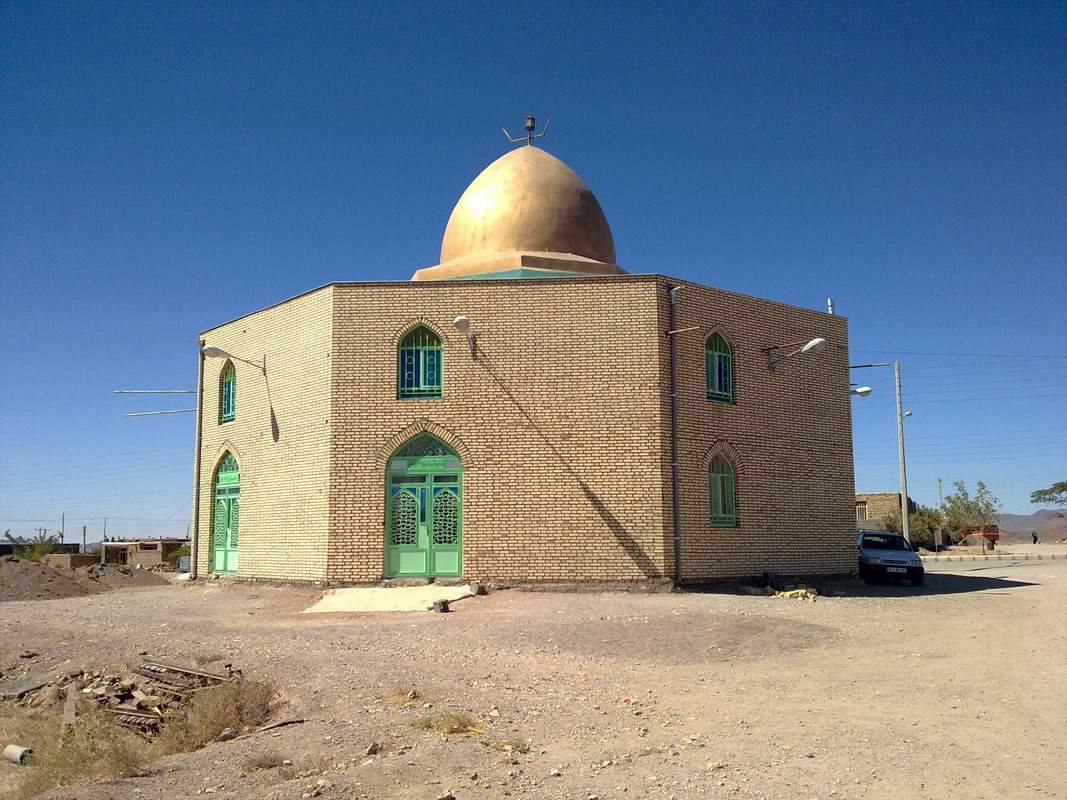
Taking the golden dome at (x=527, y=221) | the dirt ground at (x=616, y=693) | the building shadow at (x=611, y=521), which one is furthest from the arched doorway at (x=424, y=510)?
the golden dome at (x=527, y=221)

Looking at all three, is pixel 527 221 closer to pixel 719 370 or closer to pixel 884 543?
pixel 719 370

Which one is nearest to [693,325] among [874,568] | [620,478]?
[620,478]

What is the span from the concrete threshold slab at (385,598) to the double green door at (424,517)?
1.59ft

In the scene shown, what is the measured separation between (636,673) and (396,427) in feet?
23.6

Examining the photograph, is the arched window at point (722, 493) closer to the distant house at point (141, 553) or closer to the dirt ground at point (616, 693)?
the dirt ground at point (616, 693)

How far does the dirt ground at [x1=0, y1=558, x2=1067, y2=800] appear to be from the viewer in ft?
17.5

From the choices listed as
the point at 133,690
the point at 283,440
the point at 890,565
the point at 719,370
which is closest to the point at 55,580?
the point at 283,440

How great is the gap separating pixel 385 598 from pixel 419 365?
399cm

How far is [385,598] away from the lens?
1287 cm

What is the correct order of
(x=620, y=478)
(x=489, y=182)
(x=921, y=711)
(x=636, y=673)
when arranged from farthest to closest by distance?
(x=489, y=182)
(x=620, y=478)
(x=636, y=673)
(x=921, y=711)

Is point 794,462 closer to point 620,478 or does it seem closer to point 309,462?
point 620,478

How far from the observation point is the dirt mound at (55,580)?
15.7 metres

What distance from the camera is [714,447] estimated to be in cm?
1480

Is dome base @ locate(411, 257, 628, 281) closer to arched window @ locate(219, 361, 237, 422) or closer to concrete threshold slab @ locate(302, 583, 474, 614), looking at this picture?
arched window @ locate(219, 361, 237, 422)
